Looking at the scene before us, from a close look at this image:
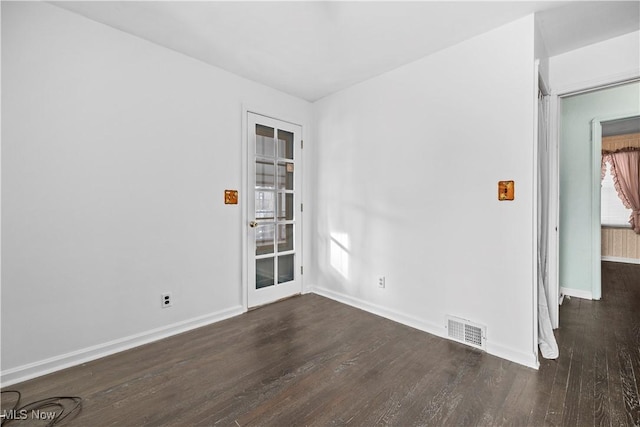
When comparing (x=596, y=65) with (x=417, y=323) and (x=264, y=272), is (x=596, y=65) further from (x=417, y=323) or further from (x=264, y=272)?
(x=264, y=272)

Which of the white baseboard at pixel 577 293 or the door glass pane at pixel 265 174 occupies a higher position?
Result: the door glass pane at pixel 265 174

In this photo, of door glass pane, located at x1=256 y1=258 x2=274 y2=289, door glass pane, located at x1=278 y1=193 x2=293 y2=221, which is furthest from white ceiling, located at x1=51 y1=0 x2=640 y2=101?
door glass pane, located at x1=256 y1=258 x2=274 y2=289

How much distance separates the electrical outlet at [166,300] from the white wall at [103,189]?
0.15 ft

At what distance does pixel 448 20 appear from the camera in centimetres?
225

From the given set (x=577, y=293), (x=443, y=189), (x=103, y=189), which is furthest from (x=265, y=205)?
(x=577, y=293)

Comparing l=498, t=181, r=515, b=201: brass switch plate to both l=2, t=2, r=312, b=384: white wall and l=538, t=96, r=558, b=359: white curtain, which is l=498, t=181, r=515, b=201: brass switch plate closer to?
l=538, t=96, r=558, b=359: white curtain

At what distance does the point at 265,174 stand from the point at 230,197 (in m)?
0.57

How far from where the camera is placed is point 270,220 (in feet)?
11.7

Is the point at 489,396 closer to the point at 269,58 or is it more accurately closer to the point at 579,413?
the point at 579,413

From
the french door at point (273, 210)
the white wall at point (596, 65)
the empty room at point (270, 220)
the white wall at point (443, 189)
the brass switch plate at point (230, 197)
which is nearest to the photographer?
the empty room at point (270, 220)

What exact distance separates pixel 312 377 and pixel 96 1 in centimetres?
312

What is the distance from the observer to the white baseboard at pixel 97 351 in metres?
1.97

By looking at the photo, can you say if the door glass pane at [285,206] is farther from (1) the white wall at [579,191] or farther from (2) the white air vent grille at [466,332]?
(1) the white wall at [579,191]

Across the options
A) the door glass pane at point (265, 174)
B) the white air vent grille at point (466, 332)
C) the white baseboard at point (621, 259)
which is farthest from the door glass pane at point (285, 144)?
the white baseboard at point (621, 259)
